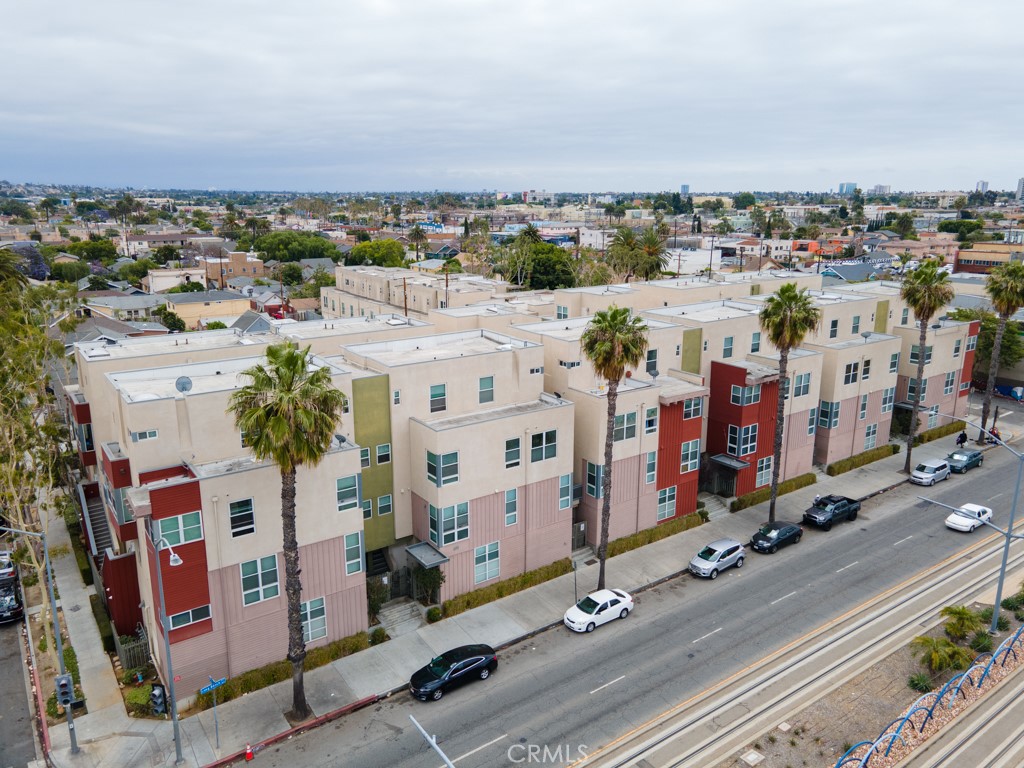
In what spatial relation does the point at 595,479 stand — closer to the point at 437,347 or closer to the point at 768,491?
the point at 437,347

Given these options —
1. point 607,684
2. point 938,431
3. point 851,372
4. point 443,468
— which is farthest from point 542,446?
point 938,431

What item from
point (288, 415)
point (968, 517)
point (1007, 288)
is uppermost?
point (1007, 288)

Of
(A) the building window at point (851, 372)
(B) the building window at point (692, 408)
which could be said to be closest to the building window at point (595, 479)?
(B) the building window at point (692, 408)

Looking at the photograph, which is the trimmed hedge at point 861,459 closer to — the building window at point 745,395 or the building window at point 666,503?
the building window at point 745,395

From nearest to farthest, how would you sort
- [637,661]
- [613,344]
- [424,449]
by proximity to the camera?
[637,661]
[613,344]
[424,449]

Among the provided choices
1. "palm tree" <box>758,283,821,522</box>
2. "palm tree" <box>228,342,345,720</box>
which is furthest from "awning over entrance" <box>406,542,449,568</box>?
"palm tree" <box>758,283,821,522</box>

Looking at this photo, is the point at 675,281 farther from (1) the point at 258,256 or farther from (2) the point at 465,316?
(1) the point at 258,256

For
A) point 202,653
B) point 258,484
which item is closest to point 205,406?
point 258,484
